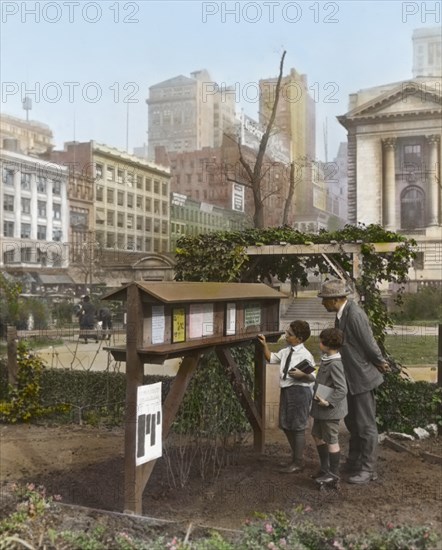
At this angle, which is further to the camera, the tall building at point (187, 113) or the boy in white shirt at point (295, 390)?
the tall building at point (187, 113)

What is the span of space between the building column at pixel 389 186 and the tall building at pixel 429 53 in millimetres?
5658

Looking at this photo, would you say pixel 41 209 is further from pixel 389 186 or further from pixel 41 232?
pixel 389 186

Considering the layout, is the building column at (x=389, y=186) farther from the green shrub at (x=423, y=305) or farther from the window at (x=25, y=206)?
the window at (x=25, y=206)

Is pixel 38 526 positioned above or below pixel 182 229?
below

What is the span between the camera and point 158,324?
507 centimetres

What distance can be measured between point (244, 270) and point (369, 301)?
1768 millimetres

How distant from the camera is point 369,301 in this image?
874 centimetres

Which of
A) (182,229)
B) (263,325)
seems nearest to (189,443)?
(263,325)

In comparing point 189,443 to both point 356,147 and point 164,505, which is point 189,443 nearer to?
point 164,505

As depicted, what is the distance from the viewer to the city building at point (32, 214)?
91.0 ft

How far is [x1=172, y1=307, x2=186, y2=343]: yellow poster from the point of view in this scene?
5250 mm

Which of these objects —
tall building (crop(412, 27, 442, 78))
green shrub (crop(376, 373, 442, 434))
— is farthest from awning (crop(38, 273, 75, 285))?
green shrub (crop(376, 373, 442, 434))

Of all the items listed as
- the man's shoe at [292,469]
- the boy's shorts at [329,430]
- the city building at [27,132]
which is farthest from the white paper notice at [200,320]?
the city building at [27,132]

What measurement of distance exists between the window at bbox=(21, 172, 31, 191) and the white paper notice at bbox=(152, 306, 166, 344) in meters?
26.0
